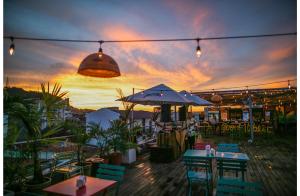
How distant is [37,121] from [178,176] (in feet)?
11.3

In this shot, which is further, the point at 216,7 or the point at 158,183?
the point at 158,183

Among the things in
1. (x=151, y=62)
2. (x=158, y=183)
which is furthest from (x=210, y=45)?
(x=158, y=183)

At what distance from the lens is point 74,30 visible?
466 centimetres

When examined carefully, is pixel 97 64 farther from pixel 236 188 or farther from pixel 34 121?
pixel 236 188

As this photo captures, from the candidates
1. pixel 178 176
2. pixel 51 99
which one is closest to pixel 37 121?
pixel 51 99

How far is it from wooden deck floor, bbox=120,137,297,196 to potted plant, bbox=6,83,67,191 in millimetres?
1612

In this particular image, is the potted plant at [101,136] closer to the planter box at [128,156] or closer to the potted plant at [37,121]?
the planter box at [128,156]

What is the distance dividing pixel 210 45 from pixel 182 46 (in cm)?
79

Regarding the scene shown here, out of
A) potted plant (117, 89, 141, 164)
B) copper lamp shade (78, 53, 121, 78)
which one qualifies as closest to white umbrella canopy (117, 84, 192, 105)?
potted plant (117, 89, 141, 164)

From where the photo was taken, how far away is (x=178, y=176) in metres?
5.43

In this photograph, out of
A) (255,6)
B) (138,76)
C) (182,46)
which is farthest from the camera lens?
(138,76)

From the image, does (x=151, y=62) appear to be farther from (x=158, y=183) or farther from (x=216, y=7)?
(x=158, y=183)

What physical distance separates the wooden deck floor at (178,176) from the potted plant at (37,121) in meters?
1.61

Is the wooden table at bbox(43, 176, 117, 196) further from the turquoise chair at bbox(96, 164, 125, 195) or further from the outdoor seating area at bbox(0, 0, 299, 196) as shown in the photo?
the turquoise chair at bbox(96, 164, 125, 195)
